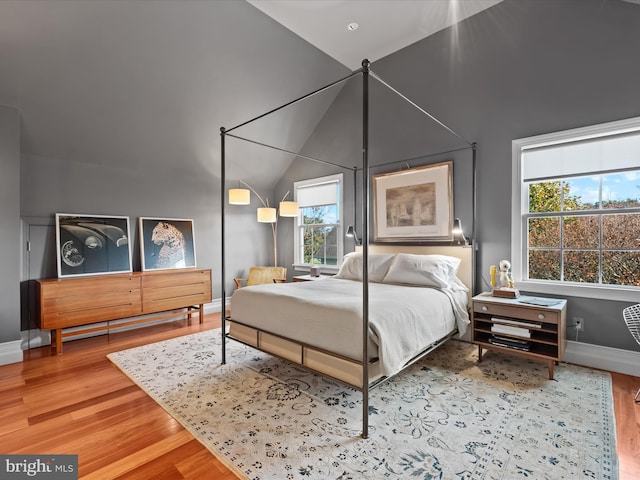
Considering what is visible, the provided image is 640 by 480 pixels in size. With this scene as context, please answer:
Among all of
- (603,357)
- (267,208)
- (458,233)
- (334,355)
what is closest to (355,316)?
(334,355)

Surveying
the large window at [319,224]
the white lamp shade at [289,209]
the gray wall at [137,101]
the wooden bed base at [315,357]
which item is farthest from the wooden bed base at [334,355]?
the gray wall at [137,101]

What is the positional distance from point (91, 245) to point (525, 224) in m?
5.21

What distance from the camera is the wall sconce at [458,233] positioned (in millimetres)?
3639

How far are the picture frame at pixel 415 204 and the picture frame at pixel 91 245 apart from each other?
3.54 metres

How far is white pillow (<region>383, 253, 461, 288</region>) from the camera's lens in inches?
132

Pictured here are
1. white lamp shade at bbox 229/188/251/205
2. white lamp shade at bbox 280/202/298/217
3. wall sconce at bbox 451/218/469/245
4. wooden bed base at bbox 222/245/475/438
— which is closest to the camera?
wooden bed base at bbox 222/245/475/438

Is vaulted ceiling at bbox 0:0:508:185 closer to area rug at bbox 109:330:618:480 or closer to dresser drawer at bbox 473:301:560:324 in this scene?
area rug at bbox 109:330:618:480

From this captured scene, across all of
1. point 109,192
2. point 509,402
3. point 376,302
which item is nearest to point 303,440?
point 376,302

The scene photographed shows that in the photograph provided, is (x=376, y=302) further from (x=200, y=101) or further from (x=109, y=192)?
(x=109, y=192)

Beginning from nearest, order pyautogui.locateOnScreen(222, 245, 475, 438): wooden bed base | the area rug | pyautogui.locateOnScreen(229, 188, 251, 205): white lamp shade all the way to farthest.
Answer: the area rug
pyautogui.locateOnScreen(222, 245, 475, 438): wooden bed base
pyautogui.locateOnScreen(229, 188, 251, 205): white lamp shade

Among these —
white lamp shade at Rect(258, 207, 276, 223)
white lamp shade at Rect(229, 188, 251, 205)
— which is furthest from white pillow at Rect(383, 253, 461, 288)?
white lamp shade at Rect(229, 188, 251, 205)

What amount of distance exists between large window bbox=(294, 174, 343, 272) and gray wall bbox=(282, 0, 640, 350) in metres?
1.35

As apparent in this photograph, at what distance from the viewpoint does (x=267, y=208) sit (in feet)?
18.1

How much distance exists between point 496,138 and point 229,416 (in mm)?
3801
